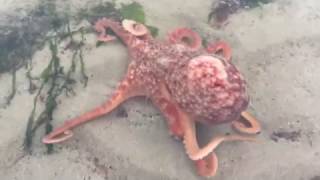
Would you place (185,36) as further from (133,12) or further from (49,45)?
(49,45)

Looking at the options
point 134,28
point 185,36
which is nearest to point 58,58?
point 134,28

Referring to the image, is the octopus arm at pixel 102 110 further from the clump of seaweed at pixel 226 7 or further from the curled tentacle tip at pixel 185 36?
the clump of seaweed at pixel 226 7

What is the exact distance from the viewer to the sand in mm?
4617

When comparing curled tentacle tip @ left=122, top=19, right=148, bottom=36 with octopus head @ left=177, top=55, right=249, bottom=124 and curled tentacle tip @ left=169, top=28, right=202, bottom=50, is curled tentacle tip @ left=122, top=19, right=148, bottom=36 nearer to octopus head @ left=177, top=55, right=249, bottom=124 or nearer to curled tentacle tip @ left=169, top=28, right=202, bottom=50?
curled tentacle tip @ left=169, top=28, right=202, bottom=50

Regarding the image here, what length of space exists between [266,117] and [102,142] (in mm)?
1719

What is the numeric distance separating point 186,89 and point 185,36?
1.13 m

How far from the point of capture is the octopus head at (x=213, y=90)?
4316 mm

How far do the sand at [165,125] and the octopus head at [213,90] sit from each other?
1.57ft

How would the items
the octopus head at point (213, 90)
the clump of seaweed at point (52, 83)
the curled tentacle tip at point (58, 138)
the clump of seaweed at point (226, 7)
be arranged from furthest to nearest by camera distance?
the clump of seaweed at point (226, 7) < the clump of seaweed at point (52, 83) < the curled tentacle tip at point (58, 138) < the octopus head at point (213, 90)

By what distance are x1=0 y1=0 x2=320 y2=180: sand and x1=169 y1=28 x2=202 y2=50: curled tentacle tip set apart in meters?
0.38

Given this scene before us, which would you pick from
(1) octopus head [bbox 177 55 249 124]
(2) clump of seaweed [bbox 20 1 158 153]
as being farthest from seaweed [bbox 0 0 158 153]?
(1) octopus head [bbox 177 55 249 124]

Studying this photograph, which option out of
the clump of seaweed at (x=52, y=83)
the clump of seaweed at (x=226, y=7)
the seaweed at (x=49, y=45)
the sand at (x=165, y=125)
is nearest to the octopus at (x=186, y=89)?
the sand at (x=165, y=125)

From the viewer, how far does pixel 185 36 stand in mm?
5402

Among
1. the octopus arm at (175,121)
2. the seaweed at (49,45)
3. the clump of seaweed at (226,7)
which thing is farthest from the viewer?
the clump of seaweed at (226,7)
